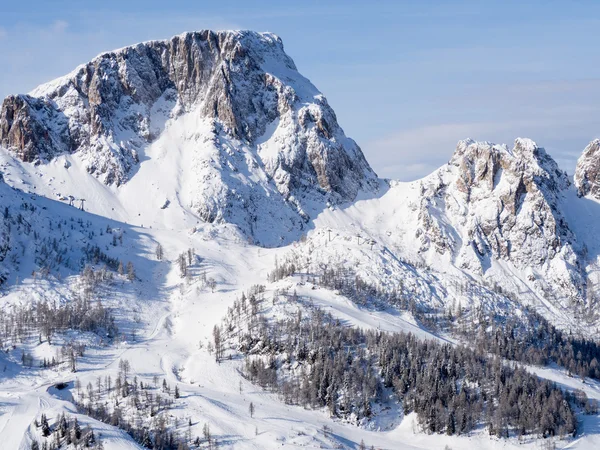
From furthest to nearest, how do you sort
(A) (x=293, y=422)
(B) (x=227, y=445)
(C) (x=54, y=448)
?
(A) (x=293, y=422), (B) (x=227, y=445), (C) (x=54, y=448)

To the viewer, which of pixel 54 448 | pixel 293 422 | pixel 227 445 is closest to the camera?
pixel 54 448

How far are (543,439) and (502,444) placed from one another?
440 inches

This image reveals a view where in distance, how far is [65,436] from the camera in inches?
6836

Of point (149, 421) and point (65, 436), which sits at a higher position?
point (65, 436)

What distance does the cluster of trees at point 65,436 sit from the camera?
170250 mm

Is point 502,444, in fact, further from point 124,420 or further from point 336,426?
point 124,420

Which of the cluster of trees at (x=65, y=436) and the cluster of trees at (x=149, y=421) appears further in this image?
the cluster of trees at (x=149, y=421)

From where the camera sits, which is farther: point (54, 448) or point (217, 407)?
point (217, 407)

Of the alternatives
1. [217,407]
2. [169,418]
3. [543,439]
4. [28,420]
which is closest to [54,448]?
[28,420]

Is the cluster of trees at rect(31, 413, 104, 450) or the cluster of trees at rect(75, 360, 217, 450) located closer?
the cluster of trees at rect(31, 413, 104, 450)

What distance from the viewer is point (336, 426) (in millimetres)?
199125

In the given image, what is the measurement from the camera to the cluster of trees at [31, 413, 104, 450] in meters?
170

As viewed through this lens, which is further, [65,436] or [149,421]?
[149,421]

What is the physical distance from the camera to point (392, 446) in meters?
193
